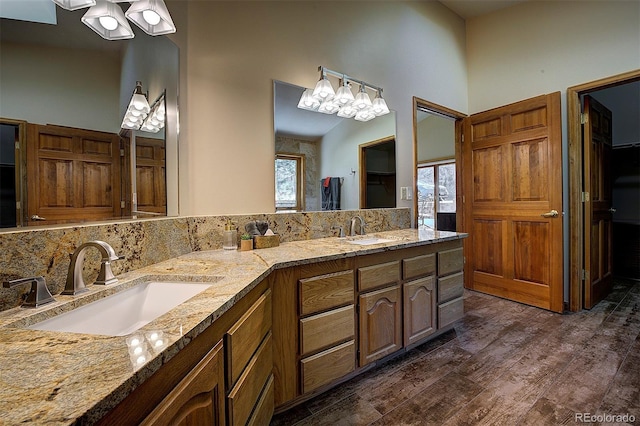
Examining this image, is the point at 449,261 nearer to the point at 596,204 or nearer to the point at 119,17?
the point at 596,204

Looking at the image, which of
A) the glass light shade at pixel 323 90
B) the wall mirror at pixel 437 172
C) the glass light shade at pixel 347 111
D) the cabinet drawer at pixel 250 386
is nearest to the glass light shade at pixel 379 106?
the glass light shade at pixel 347 111

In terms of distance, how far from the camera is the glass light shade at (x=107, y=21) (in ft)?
3.62

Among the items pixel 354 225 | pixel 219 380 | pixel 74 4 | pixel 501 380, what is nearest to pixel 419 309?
pixel 501 380

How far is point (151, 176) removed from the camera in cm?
150

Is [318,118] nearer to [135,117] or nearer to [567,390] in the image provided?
[135,117]

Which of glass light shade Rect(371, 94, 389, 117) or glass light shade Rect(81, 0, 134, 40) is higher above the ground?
glass light shade Rect(371, 94, 389, 117)

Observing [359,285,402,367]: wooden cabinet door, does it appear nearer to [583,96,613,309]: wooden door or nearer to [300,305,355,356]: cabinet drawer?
[300,305,355,356]: cabinet drawer

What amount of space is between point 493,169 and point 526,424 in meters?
2.43

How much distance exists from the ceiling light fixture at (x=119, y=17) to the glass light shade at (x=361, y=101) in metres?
1.43

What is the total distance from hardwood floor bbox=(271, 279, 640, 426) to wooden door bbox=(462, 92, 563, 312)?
1.66 feet

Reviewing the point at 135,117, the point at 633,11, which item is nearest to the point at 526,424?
the point at 135,117
